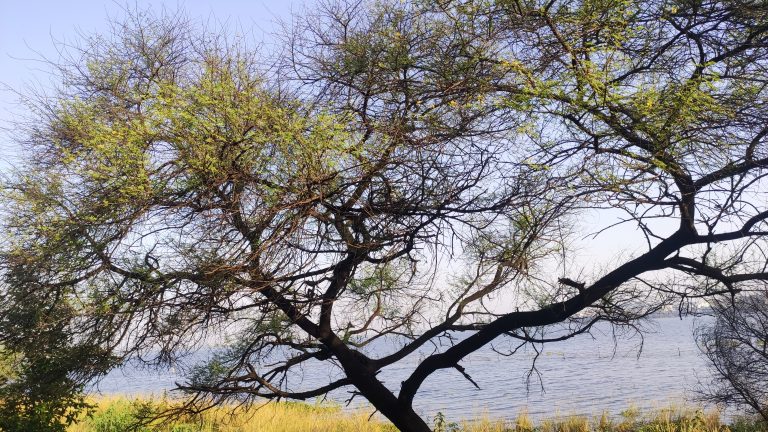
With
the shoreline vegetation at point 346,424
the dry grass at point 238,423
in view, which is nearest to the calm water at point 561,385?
the shoreline vegetation at point 346,424

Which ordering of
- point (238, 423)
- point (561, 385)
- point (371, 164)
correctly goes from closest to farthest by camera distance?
point (371, 164)
point (238, 423)
point (561, 385)

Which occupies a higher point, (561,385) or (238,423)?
(561,385)

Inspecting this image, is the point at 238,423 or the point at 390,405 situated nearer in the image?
the point at 390,405

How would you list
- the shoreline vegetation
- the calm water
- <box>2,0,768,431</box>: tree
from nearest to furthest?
<box>2,0,768,431</box>: tree < the shoreline vegetation < the calm water

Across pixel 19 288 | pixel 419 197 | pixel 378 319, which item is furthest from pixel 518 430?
pixel 19 288

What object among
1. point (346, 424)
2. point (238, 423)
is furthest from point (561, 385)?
point (238, 423)

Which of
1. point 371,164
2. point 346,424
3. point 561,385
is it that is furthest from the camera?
point 561,385

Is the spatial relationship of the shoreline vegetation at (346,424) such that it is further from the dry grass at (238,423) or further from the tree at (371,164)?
the tree at (371,164)

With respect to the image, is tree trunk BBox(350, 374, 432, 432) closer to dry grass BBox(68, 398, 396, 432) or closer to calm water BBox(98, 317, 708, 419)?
dry grass BBox(68, 398, 396, 432)

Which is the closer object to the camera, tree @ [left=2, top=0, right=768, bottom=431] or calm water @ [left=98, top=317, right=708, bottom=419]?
tree @ [left=2, top=0, right=768, bottom=431]

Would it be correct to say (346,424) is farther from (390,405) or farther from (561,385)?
(561,385)

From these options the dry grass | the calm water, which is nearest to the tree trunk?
the dry grass

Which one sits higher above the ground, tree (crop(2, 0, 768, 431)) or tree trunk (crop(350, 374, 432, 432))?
tree (crop(2, 0, 768, 431))

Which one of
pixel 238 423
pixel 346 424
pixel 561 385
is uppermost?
pixel 561 385
